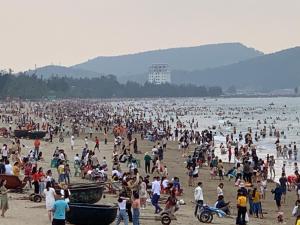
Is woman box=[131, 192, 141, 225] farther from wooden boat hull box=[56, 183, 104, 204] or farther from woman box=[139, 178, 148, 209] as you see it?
woman box=[139, 178, 148, 209]

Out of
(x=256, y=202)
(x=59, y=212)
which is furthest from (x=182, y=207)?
(x=59, y=212)

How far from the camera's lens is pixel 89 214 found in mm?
17266

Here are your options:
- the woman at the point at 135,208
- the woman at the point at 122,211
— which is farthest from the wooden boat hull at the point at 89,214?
the woman at the point at 135,208

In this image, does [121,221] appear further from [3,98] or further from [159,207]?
[3,98]

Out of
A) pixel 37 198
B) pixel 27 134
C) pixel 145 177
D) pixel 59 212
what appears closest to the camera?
pixel 59 212

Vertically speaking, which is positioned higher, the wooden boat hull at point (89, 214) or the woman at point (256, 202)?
the wooden boat hull at point (89, 214)

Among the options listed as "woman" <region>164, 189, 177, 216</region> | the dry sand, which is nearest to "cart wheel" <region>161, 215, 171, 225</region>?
the dry sand

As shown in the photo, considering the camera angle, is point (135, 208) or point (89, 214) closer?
point (89, 214)

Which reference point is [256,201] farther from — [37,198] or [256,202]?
[37,198]

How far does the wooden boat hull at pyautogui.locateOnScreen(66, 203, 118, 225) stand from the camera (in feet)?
56.6

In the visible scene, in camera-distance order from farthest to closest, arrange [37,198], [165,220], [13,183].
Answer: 1. [13,183]
2. [37,198]
3. [165,220]

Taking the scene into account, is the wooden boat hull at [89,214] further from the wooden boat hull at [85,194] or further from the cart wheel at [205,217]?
the cart wheel at [205,217]

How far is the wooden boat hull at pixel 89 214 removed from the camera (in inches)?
680

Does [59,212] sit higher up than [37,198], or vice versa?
[59,212]
